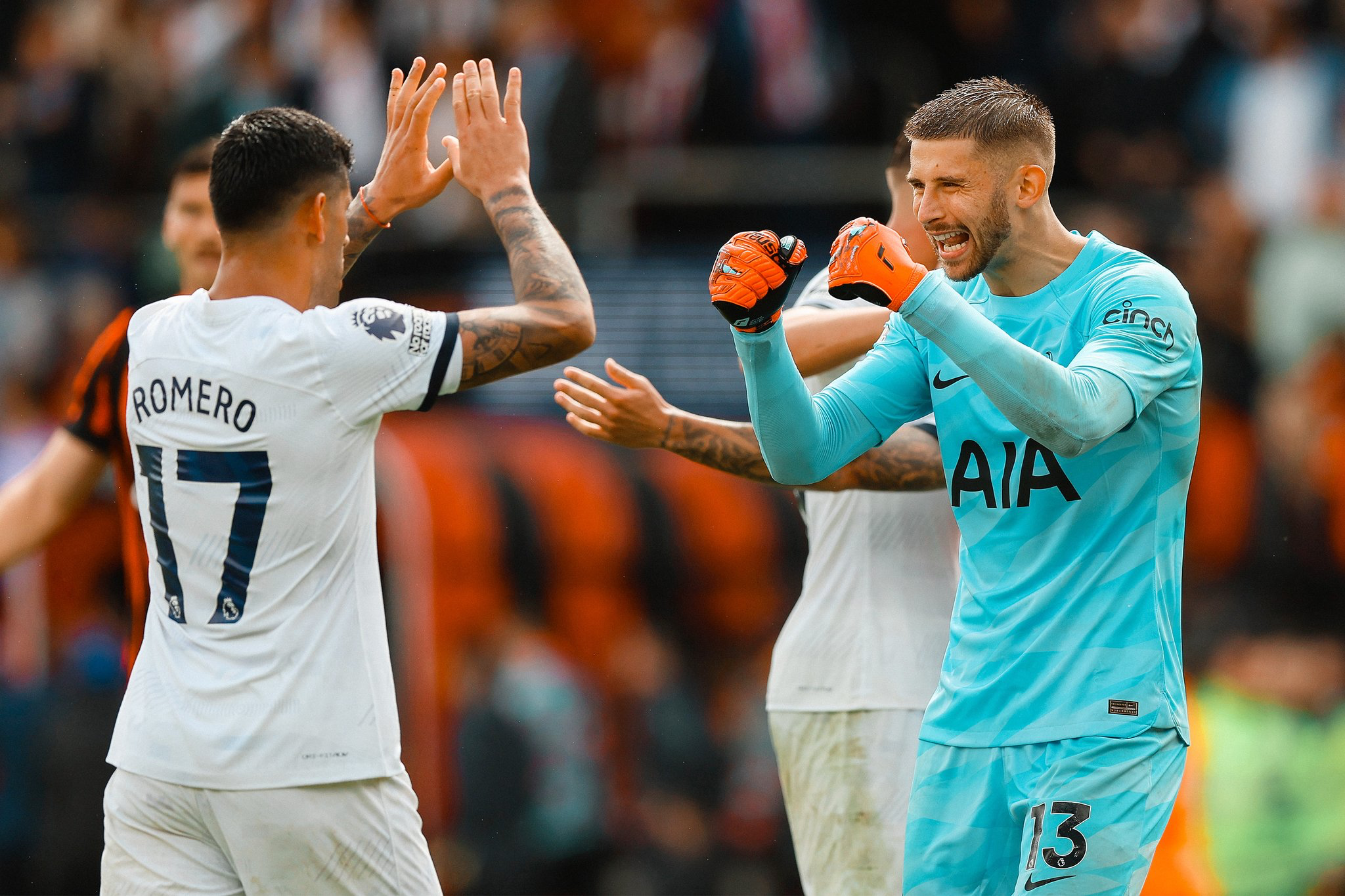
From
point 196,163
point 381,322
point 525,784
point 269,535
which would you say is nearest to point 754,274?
point 381,322

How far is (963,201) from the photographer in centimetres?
→ 411

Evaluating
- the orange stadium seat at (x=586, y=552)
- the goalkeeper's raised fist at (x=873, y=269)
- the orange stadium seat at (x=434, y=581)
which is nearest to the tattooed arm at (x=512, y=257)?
the goalkeeper's raised fist at (x=873, y=269)

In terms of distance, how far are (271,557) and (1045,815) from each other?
6.02 feet

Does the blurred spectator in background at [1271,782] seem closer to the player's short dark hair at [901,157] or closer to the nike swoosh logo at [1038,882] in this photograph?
the player's short dark hair at [901,157]

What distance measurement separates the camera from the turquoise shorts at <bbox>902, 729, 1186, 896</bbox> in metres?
3.86

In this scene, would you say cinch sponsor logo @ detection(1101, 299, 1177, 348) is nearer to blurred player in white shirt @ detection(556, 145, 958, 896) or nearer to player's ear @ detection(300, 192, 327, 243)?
blurred player in white shirt @ detection(556, 145, 958, 896)

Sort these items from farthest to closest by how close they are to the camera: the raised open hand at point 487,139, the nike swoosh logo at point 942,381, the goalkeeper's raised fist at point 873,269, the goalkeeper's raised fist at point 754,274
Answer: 1. the raised open hand at point 487,139
2. the nike swoosh logo at point 942,381
3. the goalkeeper's raised fist at point 754,274
4. the goalkeeper's raised fist at point 873,269

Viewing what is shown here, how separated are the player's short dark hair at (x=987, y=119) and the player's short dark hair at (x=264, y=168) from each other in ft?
4.72

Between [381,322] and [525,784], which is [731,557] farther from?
[381,322]

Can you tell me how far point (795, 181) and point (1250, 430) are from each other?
3.56 m

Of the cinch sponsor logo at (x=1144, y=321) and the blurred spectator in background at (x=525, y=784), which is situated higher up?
the cinch sponsor logo at (x=1144, y=321)

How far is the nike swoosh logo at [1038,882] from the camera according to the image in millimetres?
3846

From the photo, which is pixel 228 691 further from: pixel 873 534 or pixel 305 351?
pixel 873 534

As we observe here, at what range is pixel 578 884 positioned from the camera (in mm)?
9766
